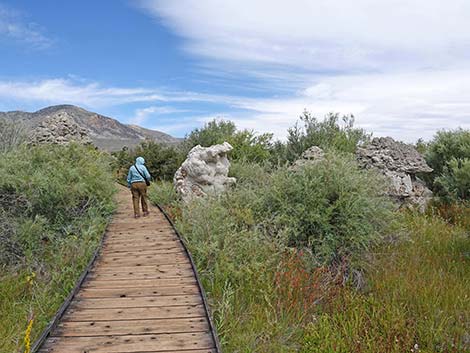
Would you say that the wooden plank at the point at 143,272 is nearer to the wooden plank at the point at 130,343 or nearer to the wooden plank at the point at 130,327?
the wooden plank at the point at 130,327

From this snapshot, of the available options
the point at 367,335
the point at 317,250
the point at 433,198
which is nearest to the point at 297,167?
the point at 317,250

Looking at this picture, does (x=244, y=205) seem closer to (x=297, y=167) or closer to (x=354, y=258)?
(x=297, y=167)

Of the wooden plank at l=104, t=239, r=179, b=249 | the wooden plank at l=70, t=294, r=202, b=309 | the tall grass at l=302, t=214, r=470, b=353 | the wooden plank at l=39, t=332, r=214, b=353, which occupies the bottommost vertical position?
the tall grass at l=302, t=214, r=470, b=353

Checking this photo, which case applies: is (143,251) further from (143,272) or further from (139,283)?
(139,283)

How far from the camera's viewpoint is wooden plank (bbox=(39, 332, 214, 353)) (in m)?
3.67

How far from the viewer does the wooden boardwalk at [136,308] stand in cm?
377

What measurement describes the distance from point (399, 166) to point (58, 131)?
44.6 feet

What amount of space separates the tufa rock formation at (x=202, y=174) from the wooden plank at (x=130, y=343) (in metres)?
6.90

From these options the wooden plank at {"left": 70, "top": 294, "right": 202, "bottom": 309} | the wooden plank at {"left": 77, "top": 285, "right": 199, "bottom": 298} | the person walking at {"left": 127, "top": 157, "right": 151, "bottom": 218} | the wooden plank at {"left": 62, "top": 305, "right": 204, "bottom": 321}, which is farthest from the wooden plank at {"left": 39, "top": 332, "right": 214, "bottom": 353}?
the person walking at {"left": 127, "top": 157, "right": 151, "bottom": 218}

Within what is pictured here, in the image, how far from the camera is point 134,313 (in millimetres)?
4430

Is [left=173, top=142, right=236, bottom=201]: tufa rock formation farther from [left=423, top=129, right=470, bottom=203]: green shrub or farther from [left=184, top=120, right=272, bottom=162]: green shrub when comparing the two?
[left=423, top=129, right=470, bottom=203]: green shrub

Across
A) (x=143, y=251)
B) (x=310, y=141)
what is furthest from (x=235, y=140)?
(x=143, y=251)

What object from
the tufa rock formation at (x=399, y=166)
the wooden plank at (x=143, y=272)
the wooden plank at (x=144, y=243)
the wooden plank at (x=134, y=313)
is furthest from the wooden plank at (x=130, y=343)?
the tufa rock formation at (x=399, y=166)

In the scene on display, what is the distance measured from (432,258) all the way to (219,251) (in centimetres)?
400
